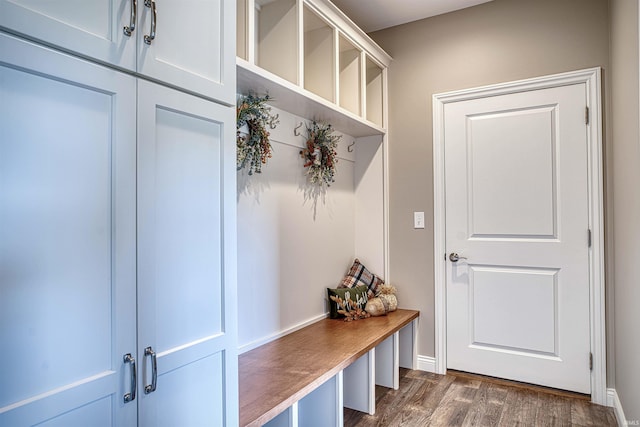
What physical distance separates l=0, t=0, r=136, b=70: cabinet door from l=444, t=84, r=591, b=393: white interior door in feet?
7.87

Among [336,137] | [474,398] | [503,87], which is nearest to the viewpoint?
[474,398]

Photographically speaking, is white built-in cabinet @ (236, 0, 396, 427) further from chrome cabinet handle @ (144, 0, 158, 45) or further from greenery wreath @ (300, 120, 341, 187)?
chrome cabinet handle @ (144, 0, 158, 45)

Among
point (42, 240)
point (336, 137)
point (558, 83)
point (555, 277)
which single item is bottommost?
point (555, 277)

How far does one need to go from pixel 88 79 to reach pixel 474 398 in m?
2.65

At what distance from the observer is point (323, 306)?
2.79m

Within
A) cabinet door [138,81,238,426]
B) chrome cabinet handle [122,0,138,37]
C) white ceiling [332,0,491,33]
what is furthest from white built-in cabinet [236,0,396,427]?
chrome cabinet handle [122,0,138,37]

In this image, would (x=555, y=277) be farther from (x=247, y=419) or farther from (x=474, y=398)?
(x=247, y=419)

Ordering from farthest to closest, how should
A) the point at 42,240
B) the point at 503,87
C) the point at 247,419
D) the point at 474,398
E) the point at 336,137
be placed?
the point at 336,137, the point at 503,87, the point at 474,398, the point at 247,419, the point at 42,240

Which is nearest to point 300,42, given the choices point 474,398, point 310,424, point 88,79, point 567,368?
point 88,79

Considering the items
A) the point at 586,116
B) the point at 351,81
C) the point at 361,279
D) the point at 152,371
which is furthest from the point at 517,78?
the point at 152,371

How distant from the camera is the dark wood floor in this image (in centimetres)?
226

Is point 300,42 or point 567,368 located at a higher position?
point 300,42

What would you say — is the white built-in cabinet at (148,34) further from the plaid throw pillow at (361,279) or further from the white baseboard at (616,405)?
the white baseboard at (616,405)

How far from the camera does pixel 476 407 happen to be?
2.42 metres
